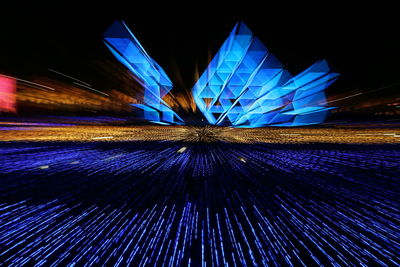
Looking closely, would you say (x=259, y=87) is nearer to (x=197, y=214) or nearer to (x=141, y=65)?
(x=141, y=65)

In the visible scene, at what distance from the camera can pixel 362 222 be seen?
3.04 ft

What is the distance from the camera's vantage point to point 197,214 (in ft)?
3.22

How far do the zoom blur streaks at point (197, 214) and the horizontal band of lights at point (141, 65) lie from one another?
6072mm

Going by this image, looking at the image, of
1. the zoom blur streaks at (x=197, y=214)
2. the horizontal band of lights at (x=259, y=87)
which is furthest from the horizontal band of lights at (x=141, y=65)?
the zoom blur streaks at (x=197, y=214)

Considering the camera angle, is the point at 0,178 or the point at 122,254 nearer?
the point at 122,254

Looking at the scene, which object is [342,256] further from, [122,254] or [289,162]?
[289,162]

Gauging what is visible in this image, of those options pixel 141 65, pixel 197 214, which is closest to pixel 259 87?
pixel 141 65

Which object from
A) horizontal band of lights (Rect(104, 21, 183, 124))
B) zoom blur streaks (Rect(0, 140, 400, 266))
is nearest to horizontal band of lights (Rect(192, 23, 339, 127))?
horizontal band of lights (Rect(104, 21, 183, 124))

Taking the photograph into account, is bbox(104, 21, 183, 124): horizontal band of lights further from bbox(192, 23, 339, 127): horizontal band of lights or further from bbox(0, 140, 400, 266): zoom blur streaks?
bbox(0, 140, 400, 266): zoom blur streaks

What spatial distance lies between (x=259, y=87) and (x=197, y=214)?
11.9m

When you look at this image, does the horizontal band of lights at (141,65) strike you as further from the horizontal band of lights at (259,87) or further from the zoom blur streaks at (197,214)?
the zoom blur streaks at (197,214)

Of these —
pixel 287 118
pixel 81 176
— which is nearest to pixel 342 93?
pixel 287 118

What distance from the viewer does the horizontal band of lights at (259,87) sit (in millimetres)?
8828

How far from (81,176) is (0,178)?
59 cm
